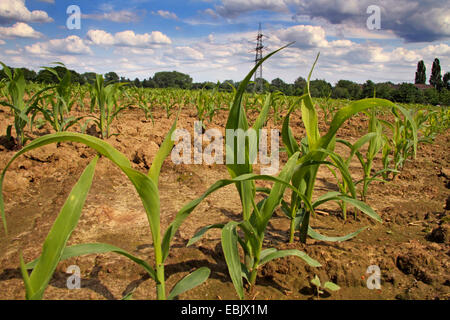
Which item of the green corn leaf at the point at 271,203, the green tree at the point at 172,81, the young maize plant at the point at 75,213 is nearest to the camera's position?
the young maize plant at the point at 75,213

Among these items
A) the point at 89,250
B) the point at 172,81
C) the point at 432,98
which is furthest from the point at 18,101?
the point at 172,81

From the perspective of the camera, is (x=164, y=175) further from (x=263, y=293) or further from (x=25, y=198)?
(x=263, y=293)

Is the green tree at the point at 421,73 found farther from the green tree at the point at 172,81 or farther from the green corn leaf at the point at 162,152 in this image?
the green corn leaf at the point at 162,152

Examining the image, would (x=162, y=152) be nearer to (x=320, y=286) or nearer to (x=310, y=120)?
(x=310, y=120)

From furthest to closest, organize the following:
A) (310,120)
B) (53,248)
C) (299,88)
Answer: (299,88)
(310,120)
(53,248)

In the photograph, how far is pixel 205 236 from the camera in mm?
1575

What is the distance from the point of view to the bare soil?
1190mm

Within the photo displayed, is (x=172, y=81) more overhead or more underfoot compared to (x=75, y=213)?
more overhead

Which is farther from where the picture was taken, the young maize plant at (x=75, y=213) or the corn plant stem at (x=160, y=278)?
the corn plant stem at (x=160, y=278)

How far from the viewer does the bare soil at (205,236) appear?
3.91ft

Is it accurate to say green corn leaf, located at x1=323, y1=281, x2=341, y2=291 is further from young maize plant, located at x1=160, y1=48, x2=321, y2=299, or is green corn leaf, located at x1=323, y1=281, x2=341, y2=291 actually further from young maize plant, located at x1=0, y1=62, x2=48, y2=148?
young maize plant, located at x1=0, y1=62, x2=48, y2=148

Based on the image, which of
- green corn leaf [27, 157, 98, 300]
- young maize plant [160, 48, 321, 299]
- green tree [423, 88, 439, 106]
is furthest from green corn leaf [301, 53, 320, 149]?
green tree [423, 88, 439, 106]

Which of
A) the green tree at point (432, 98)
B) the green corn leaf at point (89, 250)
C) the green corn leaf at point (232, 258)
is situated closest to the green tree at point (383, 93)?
the green tree at point (432, 98)
